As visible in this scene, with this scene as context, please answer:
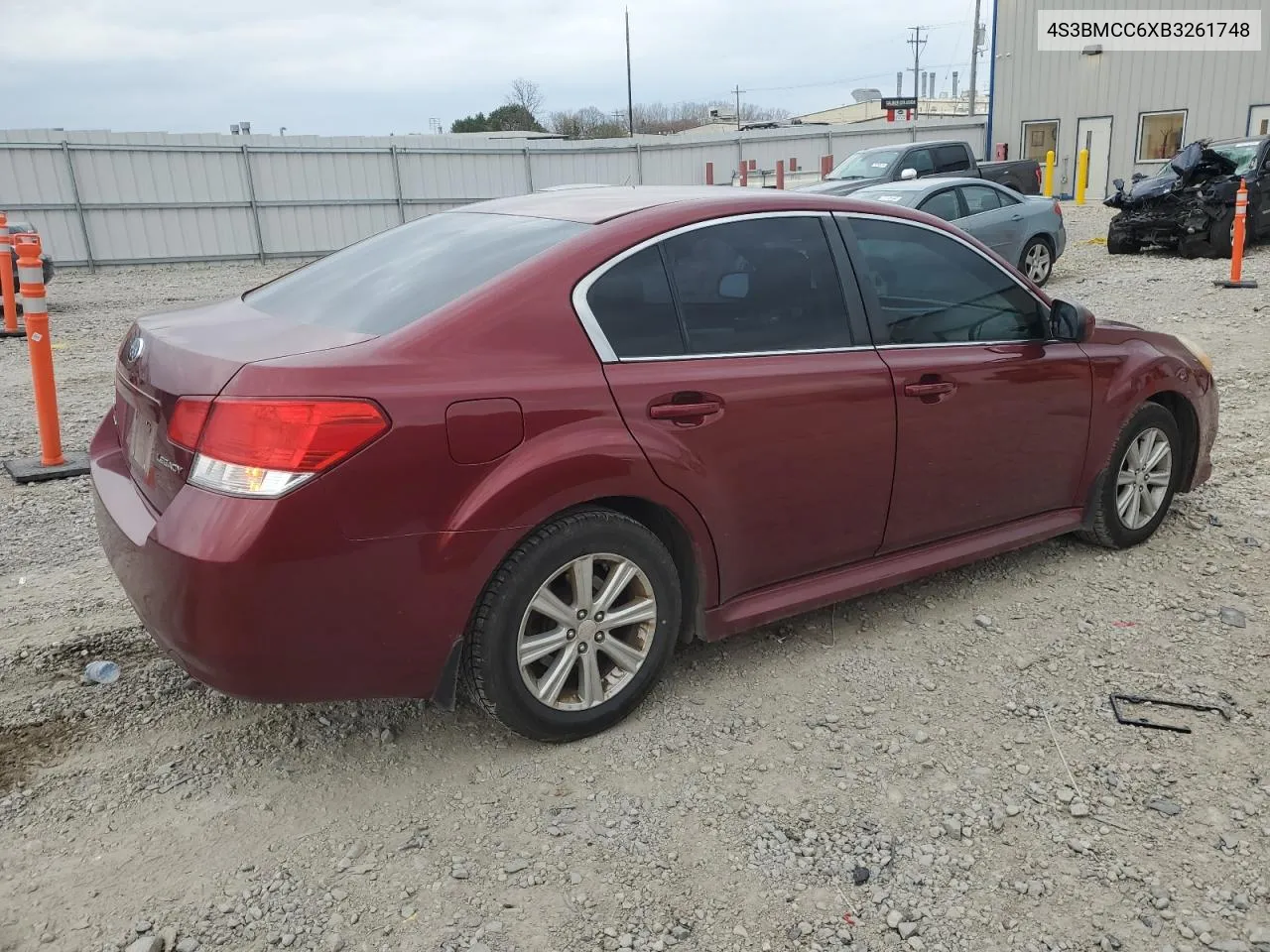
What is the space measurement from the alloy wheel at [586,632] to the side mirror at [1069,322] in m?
2.08

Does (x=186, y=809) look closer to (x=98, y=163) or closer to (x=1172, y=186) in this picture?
(x=1172, y=186)

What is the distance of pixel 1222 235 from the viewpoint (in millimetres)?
13414

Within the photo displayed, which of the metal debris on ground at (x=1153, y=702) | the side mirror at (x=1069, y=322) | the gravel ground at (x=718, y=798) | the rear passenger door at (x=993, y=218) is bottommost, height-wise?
the metal debris on ground at (x=1153, y=702)

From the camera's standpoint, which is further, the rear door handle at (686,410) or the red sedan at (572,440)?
the rear door handle at (686,410)

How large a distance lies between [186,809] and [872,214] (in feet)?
9.50

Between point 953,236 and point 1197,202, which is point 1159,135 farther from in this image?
point 953,236

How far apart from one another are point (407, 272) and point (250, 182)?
2013 cm

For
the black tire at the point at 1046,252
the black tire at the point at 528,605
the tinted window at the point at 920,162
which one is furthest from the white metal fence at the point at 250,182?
the black tire at the point at 528,605

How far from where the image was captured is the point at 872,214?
3.58 metres

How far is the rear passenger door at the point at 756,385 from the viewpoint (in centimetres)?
294

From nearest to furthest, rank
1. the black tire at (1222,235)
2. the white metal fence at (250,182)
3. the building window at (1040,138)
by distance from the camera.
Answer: the black tire at (1222,235), the white metal fence at (250,182), the building window at (1040,138)

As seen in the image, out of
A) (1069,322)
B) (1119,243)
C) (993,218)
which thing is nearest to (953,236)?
(1069,322)

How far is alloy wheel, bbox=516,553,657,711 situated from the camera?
111 inches

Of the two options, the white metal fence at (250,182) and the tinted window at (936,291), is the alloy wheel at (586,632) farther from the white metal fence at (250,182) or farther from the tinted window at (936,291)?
the white metal fence at (250,182)
